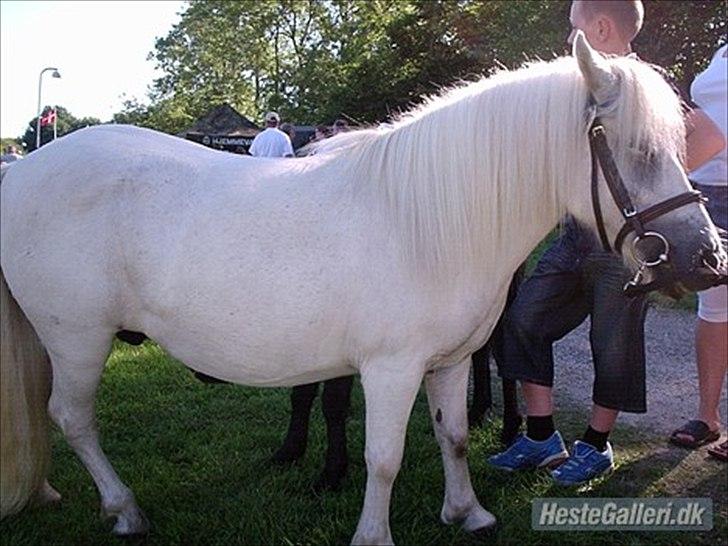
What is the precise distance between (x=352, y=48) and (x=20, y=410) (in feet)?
108

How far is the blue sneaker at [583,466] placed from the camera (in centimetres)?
326

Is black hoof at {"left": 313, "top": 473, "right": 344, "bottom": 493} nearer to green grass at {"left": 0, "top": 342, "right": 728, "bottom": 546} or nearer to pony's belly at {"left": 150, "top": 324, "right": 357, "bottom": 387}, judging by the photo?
green grass at {"left": 0, "top": 342, "right": 728, "bottom": 546}

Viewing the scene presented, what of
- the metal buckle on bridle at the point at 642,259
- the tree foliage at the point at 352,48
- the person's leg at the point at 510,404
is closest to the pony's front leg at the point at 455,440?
the metal buckle on bridle at the point at 642,259

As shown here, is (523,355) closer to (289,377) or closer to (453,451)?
(453,451)

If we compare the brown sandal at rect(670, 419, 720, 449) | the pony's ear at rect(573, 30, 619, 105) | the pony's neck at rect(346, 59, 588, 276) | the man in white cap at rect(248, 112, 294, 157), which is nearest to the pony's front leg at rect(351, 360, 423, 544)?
the pony's neck at rect(346, 59, 588, 276)

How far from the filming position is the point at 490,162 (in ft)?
7.73

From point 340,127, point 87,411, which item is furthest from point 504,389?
point 340,127

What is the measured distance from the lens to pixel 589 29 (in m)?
3.07

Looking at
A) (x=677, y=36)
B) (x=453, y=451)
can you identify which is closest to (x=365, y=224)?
(x=453, y=451)

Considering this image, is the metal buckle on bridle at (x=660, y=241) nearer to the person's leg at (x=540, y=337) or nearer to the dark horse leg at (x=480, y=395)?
the person's leg at (x=540, y=337)

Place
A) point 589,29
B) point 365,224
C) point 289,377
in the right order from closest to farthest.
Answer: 1. point 365,224
2. point 289,377
3. point 589,29

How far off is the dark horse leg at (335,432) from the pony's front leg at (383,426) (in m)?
0.73

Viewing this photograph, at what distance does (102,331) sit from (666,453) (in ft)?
9.61

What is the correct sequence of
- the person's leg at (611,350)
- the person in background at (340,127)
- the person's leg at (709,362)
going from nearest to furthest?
the person's leg at (611,350) < the person in background at (340,127) < the person's leg at (709,362)
